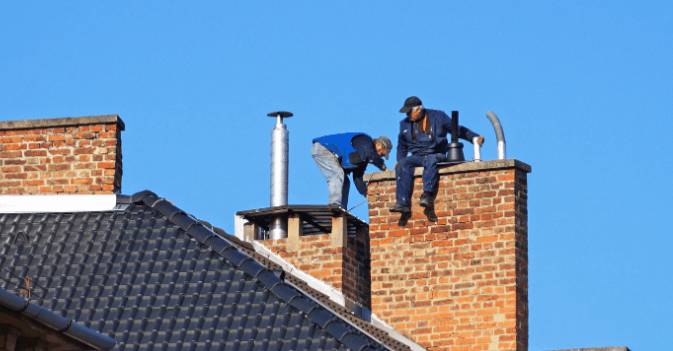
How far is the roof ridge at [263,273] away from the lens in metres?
11.6

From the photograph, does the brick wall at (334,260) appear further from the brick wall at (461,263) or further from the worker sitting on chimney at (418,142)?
→ the worker sitting on chimney at (418,142)

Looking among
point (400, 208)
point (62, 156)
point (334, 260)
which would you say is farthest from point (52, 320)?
point (334, 260)

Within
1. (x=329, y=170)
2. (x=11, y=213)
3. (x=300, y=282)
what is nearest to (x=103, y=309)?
(x=11, y=213)

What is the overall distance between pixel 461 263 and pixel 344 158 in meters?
4.33

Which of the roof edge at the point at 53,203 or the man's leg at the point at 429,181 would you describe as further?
the man's leg at the point at 429,181

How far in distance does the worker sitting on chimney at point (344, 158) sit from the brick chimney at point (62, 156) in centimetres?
541

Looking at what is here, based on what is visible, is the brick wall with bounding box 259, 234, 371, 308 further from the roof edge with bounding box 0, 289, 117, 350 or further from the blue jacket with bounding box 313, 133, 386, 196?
the roof edge with bounding box 0, 289, 117, 350

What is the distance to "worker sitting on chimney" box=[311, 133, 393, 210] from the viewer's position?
2016cm

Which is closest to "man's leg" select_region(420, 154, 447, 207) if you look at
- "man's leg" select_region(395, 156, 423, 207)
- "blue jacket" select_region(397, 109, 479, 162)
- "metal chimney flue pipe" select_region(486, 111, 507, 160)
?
"man's leg" select_region(395, 156, 423, 207)

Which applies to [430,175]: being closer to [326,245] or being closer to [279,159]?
[326,245]

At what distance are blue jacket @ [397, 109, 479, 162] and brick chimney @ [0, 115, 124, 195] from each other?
3770 mm

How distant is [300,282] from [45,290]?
5.09 meters

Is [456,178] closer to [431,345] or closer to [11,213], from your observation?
[431,345]

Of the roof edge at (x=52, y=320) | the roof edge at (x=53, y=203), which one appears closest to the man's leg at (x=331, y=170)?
the roof edge at (x=53, y=203)
